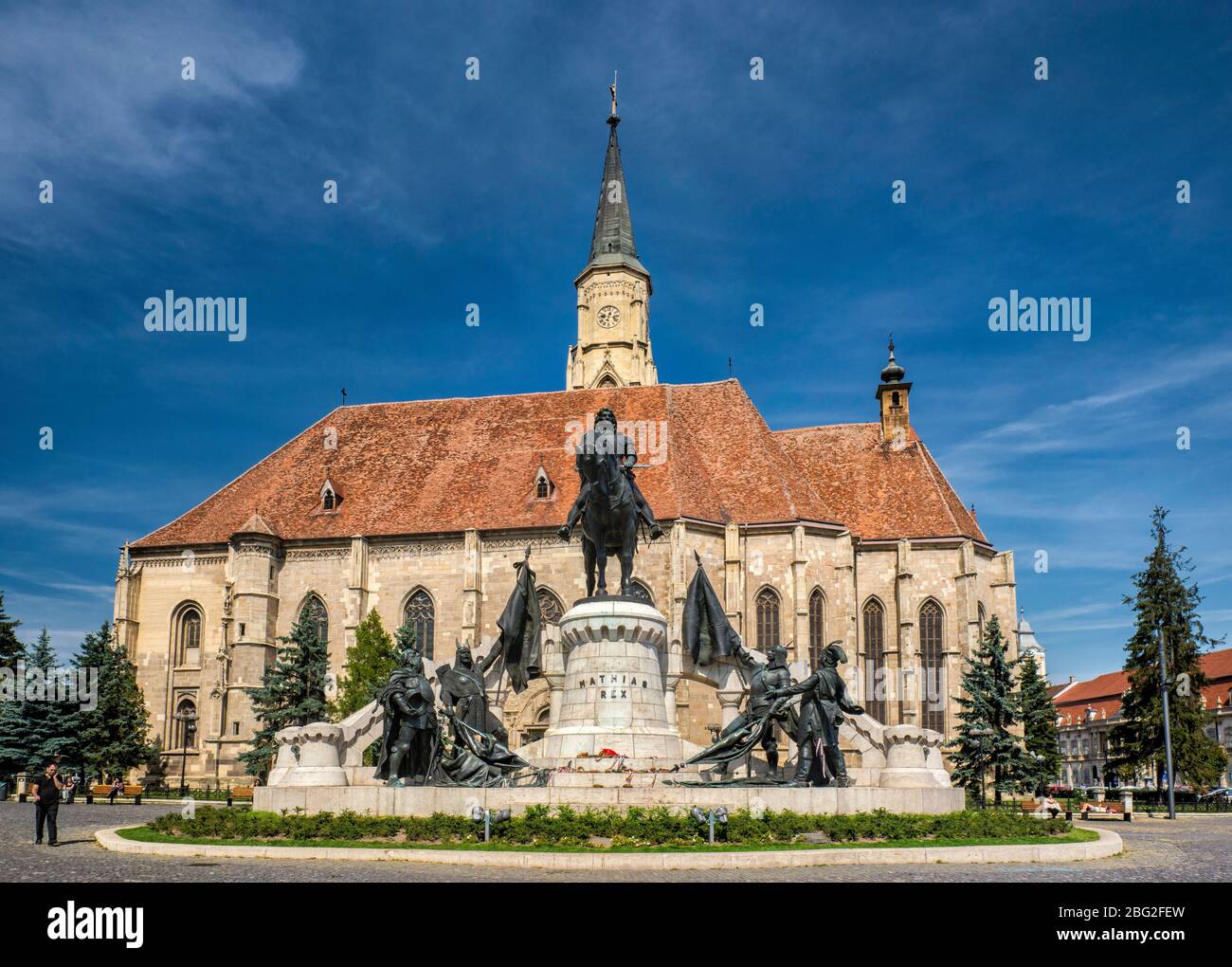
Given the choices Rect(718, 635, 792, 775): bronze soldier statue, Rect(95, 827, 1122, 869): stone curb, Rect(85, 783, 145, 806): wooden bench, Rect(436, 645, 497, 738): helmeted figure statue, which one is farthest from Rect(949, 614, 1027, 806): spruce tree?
Rect(85, 783, 145, 806): wooden bench

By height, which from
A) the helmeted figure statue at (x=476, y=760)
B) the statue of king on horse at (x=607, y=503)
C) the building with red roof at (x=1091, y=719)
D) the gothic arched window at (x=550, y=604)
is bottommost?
the building with red roof at (x=1091, y=719)

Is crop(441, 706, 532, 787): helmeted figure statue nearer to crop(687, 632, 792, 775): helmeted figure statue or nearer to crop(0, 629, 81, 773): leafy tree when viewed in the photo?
crop(687, 632, 792, 775): helmeted figure statue

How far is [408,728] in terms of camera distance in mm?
18547

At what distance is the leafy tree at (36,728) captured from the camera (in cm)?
3838

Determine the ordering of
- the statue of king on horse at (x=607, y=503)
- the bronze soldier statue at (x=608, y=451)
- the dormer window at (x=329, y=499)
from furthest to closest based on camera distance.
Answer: the dormer window at (x=329, y=499) < the statue of king on horse at (x=607, y=503) < the bronze soldier statue at (x=608, y=451)

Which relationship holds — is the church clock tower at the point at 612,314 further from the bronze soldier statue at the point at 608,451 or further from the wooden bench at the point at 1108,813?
the bronze soldier statue at the point at 608,451

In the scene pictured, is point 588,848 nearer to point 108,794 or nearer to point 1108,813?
point 1108,813

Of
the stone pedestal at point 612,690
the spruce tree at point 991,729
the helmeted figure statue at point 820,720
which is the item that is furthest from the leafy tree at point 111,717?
the helmeted figure statue at point 820,720

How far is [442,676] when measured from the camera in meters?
20.8

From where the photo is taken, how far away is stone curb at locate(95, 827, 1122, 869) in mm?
13664

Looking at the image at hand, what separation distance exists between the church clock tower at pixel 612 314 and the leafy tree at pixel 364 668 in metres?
26.0

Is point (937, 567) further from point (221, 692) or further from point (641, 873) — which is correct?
point (641, 873)
